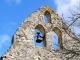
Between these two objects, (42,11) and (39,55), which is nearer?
(39,55)

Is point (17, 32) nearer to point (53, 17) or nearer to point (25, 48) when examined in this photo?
point (25, 48)

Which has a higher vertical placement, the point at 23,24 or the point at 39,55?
the point at 23,24

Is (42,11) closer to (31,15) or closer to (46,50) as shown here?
(31,15)

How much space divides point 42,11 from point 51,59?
191 centimetres

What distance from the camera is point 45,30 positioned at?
955 cm

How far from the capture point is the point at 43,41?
376 inches

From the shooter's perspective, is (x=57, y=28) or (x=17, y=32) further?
(x=57, y=28)

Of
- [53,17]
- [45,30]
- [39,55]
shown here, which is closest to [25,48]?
[39,55]

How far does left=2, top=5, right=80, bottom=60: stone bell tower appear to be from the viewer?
877 cm

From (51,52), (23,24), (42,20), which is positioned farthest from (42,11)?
(51,52)

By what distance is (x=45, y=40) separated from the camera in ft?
30.8

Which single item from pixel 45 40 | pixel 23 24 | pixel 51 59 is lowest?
pixel 51 59

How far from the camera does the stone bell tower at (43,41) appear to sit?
8766 mm

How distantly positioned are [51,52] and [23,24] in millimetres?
1392
